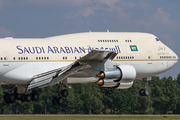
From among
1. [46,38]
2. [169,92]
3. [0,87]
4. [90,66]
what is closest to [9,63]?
[46,38]

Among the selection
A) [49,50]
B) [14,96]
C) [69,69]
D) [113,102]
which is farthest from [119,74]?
[113,102]

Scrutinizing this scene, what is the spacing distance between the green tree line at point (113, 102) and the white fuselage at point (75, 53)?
41.3 meters

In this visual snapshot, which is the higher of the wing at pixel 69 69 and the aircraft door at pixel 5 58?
the aircraft door at pixel 5 58

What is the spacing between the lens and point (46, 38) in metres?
45.7

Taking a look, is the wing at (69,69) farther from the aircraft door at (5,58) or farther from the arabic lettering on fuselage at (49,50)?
the aircraft door at (5,58)

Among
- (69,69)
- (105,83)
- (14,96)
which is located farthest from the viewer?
(14,96)

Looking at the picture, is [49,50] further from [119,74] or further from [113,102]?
[113,102]

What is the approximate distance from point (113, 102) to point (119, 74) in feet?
230

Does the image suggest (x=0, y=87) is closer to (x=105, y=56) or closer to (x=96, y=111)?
Answer: (x=96, y=111)

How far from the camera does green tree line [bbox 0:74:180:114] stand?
321 ft

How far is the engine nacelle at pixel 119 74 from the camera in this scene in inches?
1497

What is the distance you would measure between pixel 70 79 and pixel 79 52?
4341 mm

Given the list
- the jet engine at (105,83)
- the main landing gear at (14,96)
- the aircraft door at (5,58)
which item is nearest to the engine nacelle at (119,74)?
the jet engine at (105,83)

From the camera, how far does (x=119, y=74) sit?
39000 millimetres
